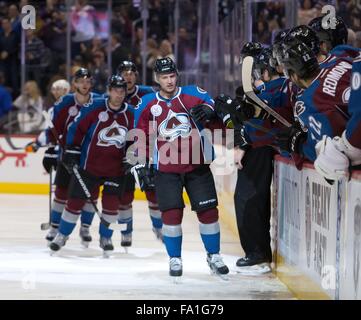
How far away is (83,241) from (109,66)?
4.37 metres

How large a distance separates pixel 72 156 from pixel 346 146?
10.6 feet

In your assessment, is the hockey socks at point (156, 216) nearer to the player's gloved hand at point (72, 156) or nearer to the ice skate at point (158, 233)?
the ice skate at point (158, 233)

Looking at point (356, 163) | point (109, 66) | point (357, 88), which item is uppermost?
point (109, 66)

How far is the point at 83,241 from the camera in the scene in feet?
21.6

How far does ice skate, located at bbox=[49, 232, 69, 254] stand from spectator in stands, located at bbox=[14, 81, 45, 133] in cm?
428

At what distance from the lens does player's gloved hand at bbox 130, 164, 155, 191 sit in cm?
525

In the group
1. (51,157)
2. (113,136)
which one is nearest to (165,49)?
(51,157)

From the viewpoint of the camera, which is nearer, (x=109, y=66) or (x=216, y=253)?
(x=216, y=253)

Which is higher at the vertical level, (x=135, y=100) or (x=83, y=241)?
(x=135, y=100)

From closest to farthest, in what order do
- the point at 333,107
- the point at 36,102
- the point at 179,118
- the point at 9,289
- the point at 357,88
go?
1. the point at 357,88
2. the point at 333,107
3. the point at 9,289
4. the point at 179,118
5. the point at 36,102

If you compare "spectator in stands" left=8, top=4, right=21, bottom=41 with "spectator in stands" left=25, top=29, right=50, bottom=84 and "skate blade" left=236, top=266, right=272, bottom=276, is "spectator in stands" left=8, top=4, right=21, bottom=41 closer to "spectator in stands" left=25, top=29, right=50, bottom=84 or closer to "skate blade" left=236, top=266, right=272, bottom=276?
"spectator in stands" left=25, top=29, right=50, bottom=84

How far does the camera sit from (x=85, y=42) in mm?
10781

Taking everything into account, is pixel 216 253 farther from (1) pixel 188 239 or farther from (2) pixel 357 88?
(2) pixel 357 88
